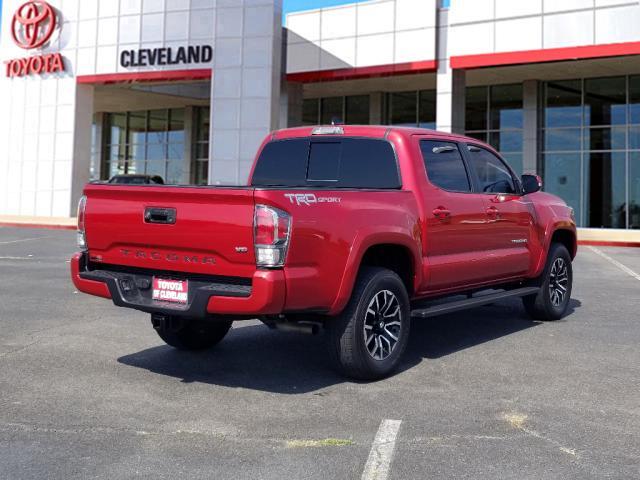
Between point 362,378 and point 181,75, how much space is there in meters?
24.2

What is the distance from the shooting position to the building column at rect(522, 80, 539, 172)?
2700cm

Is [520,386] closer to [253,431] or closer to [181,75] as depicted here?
[253,431]

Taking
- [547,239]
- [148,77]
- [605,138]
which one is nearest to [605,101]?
[605,138]

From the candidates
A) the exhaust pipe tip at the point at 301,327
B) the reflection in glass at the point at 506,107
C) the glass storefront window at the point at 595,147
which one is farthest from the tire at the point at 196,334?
the reflection in glass at the point at 506,107

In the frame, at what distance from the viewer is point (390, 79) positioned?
91.0 ft

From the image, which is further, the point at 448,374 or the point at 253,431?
the point at 448,374

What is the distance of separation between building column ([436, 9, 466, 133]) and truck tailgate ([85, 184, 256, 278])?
19539 mm

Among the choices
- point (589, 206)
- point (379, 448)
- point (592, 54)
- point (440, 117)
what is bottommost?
point (379, 448)

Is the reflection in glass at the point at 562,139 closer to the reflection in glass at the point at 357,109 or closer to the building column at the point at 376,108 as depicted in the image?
the building column at the point at 376,108

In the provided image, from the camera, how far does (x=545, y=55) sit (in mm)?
21906

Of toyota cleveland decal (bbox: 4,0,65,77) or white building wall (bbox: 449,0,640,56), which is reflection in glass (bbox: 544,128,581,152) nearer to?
white building wall (bbox: 449,0,640,56)

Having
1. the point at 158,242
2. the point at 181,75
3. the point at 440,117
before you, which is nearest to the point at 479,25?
the point at 440,117

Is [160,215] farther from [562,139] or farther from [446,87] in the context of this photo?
[562,139]

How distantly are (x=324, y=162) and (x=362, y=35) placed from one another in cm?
1976
